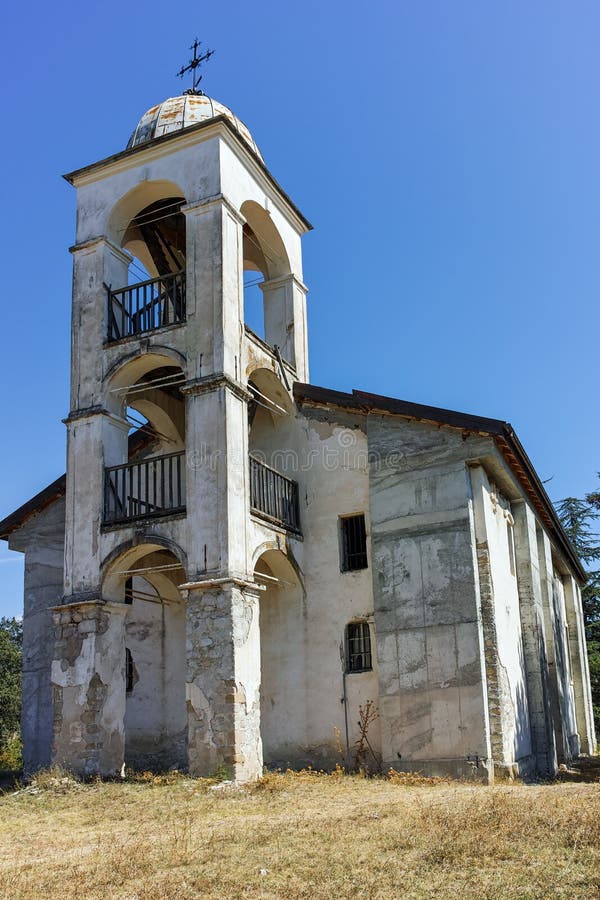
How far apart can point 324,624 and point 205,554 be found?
3.82 meters

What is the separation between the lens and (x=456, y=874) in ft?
27.1

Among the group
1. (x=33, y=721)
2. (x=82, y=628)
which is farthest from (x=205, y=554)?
(x=33, y=721)

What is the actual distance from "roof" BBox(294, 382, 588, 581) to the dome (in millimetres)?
5998

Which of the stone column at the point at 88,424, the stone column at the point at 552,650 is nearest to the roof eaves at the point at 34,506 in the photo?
the stone column at the point at 88,424

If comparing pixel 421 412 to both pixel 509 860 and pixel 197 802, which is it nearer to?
pixel 197 802

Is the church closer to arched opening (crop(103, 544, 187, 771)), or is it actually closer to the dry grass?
arched opening (crop(103, 544, 187, 771))

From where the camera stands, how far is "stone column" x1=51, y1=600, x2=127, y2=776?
54.8 ft

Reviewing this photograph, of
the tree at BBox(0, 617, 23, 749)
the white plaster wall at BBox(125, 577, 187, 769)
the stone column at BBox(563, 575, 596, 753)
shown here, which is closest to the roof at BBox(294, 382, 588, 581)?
the white plaster wall at BBox(125, 577, 187, 769)

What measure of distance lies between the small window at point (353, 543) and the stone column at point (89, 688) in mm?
4959

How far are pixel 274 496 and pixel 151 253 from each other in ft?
23.9

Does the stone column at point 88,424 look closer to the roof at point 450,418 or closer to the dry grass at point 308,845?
the roof at point 450,418

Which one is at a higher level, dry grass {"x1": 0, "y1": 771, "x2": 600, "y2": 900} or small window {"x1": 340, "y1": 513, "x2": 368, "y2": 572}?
small window {"x1": 340, "y1": 513, "x2": 368, "y2": 572}

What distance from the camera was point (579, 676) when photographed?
29797mm

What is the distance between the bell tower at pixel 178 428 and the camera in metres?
16.3
